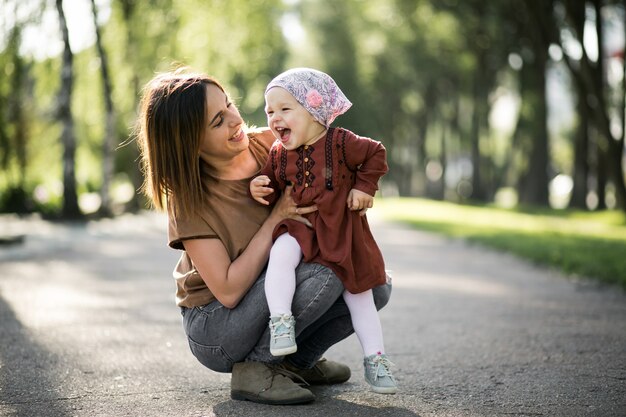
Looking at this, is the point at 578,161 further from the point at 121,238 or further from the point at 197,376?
Result: the point at 197,376

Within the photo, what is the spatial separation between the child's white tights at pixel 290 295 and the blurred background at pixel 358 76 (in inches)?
549

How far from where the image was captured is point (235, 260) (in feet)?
12.3

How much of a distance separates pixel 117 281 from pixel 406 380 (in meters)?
5.81

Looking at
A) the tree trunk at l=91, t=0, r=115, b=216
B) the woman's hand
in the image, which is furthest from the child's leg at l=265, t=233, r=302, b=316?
the tree trunk at l=91, t=0, r=115, b=216

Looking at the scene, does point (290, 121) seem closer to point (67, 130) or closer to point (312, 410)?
point (312, 410)

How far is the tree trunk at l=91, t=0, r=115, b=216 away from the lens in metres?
20.2

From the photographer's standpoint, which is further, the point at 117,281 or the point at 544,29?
the point at 544,29

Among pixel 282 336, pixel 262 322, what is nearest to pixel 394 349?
pixel 262 322

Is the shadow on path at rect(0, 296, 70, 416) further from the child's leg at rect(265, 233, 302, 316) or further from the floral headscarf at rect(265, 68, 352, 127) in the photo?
the floral headscarf at rect(265, 68, 352, 127)

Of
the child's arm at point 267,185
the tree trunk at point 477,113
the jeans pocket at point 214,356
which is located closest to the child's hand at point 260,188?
the child's arm at point 267,185

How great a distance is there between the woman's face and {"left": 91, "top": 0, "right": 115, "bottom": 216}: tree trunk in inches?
678

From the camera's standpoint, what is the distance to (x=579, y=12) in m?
20.4

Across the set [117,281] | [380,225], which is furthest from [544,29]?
[117,281]

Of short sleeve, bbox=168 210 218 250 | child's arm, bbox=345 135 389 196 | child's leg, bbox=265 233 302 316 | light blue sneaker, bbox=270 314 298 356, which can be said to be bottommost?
light blue sneaker, bbox=270 314 298 356
